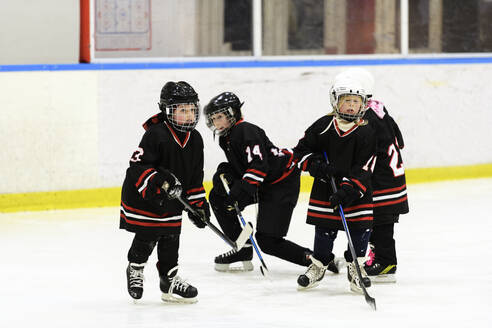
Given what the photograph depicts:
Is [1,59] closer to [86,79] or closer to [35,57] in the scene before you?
[35,57]

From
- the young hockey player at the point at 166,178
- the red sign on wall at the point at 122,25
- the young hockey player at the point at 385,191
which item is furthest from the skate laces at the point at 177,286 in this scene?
the red sign on wall at the point at 122,25

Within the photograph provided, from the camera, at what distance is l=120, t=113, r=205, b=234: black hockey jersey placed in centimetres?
382

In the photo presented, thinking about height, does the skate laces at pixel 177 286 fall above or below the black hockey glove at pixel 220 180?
below

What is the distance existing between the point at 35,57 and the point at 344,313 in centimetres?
430

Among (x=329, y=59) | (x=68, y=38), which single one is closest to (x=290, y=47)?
(x=329, y=59)

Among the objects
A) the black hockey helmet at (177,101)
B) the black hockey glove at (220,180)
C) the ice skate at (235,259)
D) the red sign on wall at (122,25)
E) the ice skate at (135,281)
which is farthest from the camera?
the red sign on wall at (122,25)

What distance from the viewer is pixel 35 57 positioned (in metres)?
7.49

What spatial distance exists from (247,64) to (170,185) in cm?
332

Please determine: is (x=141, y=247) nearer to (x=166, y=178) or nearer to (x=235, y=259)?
(x=166, y=178)

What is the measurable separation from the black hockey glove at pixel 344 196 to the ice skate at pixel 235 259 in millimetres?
737

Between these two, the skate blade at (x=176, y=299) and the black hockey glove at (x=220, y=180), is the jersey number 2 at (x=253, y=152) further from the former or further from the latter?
the skate blade at (x=176, y=299)

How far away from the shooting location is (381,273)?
14.3 feet

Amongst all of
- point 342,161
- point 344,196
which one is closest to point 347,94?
point 342,161

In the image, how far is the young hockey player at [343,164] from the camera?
4047mm
